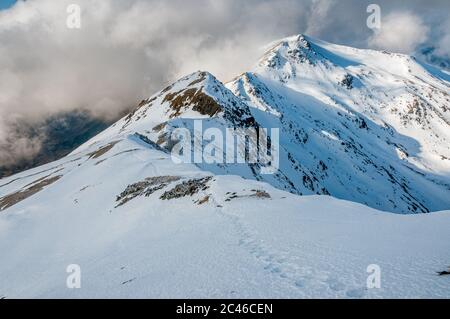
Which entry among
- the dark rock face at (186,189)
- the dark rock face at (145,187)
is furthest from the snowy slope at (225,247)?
the dark rock face at (186,189)

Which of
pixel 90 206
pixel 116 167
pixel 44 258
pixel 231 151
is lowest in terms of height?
pixel 44 258

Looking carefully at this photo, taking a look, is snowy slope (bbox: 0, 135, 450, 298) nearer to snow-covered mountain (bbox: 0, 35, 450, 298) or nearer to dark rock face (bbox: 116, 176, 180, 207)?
snow-covered mountain (bbox: 0, 35, 450, 298)

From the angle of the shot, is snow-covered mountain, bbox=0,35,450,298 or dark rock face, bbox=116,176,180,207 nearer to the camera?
snow-covered mountain, bbox=0,35,450,298

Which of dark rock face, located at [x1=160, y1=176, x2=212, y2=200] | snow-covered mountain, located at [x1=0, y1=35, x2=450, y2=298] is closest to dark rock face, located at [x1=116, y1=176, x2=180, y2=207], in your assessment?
snow-covered mountain, located at [x1=0, y1=35, x2=450, y2=298]

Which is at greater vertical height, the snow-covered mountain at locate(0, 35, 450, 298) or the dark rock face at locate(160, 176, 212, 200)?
the dark rock face at locate(160, 176, 212, 200)

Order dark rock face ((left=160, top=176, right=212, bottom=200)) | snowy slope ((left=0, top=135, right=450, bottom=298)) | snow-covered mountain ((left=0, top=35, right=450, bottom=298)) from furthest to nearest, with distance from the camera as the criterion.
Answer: dark rock face ((left=160, top=176, right=212, bottom=200)), snow-covered mountain ((left=0, top=35, right=450, bottom=298)), snowy slope ((left=0, top=135, right=450, bottom=298))

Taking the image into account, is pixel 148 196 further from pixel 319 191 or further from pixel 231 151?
pixel 319 191

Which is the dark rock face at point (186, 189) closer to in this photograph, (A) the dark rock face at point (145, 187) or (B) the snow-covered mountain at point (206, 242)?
(B) the snow-covered mountain at point (206, 242)

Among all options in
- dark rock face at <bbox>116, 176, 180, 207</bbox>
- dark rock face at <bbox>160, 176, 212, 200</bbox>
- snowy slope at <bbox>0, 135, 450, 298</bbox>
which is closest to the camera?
snowy slope at <bbox>0, 135, 450, 298</bbox>
